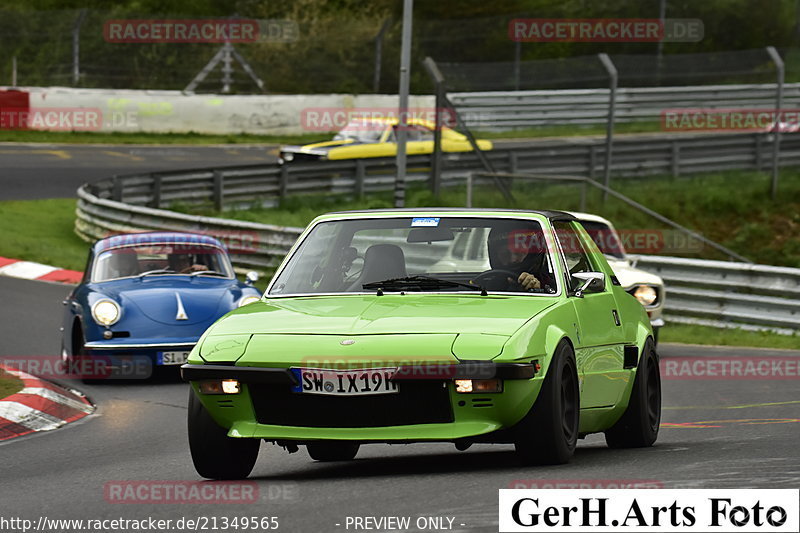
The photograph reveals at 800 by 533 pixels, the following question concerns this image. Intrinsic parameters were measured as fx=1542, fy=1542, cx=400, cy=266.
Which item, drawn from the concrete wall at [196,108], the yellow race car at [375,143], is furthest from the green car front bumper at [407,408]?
the concrete wall at [196,108]

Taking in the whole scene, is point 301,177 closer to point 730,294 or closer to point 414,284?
point 730,294

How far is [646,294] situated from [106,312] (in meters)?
5.35

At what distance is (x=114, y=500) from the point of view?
287 inches

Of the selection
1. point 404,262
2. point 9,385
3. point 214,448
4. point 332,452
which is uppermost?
point 404,262

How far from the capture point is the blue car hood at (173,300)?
13633 millimetres

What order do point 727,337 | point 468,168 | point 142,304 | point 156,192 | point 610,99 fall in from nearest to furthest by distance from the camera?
point 142,304 → point 727,337 → point 610,99 → point 156,192 → point 468,168

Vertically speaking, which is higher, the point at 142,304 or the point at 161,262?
the point at 161,262

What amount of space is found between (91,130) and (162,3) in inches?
650

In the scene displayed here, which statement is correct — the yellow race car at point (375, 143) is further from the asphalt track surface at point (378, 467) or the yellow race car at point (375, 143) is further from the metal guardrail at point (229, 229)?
the asphalt track surface at point (378, 467)

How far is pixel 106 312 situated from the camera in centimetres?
1365

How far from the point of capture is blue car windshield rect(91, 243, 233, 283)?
14.6m

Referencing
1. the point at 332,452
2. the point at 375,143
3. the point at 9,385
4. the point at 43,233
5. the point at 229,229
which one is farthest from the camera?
the point at 375,143

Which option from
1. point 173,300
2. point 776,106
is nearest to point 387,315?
point 173,300

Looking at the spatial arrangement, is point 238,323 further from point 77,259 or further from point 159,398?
point 77,259
